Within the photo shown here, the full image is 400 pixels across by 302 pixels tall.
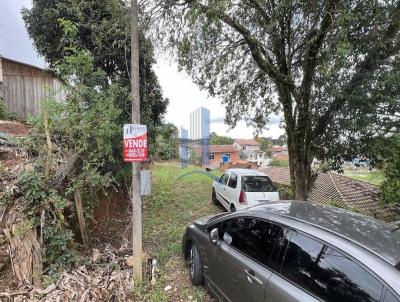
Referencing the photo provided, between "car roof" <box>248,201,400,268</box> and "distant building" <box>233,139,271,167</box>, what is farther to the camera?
"distant building" <box>233,139,271,167</box>

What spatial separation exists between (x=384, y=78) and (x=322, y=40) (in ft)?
5.59

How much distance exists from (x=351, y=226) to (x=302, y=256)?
535 mm

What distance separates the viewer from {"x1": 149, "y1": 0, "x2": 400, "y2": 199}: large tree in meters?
5.69

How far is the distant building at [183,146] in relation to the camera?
15281 mm

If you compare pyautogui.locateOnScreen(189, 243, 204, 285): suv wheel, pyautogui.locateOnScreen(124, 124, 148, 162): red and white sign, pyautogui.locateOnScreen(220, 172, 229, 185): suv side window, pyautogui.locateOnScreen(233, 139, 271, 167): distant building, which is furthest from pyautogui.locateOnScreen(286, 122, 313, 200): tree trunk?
pyautogui.locateOnScreen(233, 139, 271, 167): distant building

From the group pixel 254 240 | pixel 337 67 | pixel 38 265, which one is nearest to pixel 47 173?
pixel 38 265

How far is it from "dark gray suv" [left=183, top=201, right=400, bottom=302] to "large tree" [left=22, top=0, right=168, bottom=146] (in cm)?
405

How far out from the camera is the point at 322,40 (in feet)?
21.6

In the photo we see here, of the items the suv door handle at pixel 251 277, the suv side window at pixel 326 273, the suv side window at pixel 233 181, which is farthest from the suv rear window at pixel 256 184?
the suv side window at pixel 326 273

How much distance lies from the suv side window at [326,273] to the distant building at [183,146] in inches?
503

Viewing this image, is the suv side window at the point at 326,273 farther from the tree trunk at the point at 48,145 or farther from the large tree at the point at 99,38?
the large tree at the point at 99,38

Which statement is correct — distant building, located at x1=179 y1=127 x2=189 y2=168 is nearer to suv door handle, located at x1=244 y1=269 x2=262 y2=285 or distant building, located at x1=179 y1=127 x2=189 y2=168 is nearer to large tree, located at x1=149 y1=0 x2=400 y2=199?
large tree, located at x1=149 y1=0 x2=400 y2=199

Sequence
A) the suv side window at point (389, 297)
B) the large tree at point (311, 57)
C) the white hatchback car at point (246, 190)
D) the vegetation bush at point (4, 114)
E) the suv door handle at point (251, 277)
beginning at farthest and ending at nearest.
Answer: the vegetation bush at point (4, 114) → the white hatchback car at point (246, 190) → the large tree at point (311, 57) → the suv door handle at point (251, 277) → the suv side window at point (389, 297)

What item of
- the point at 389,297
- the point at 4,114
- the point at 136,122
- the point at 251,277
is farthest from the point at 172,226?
the point at 4,114
